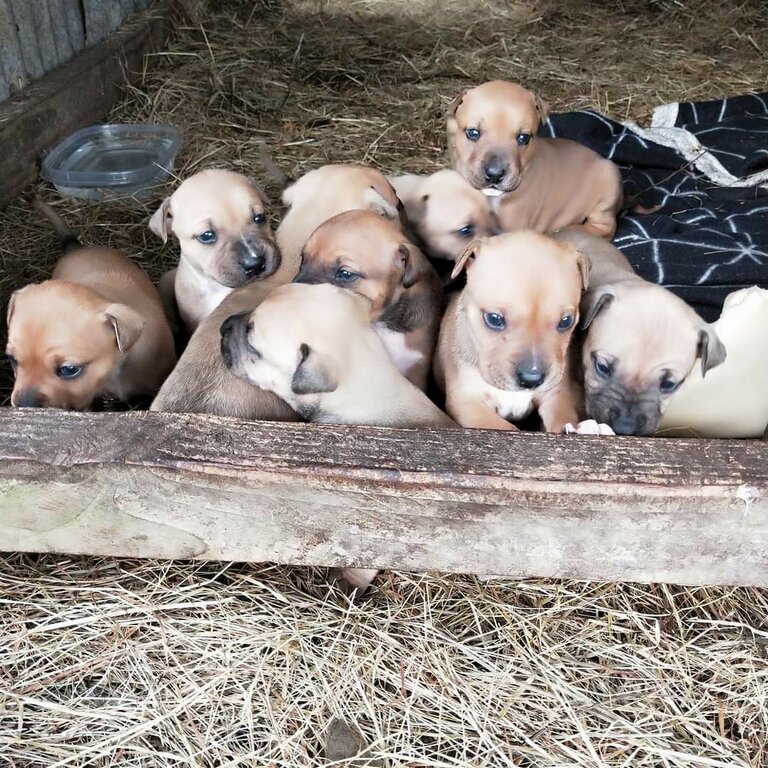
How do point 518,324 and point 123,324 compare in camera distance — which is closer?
point 518,324

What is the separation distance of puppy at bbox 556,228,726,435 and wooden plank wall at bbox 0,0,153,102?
178 inches

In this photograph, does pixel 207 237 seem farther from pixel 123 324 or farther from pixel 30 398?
pixel 30 398

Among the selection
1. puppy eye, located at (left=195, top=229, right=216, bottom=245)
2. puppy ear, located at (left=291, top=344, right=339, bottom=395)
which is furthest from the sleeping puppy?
puppy eye, located at (left=195, top=229, right=216, bottom=245)

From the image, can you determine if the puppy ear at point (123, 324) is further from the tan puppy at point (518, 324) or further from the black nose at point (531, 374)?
the black nose at point (531, 374)

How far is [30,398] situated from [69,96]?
361 centimetres

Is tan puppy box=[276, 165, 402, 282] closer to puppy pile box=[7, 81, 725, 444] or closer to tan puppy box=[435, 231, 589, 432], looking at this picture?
puppy pile box=[7, 81, 725, 444]

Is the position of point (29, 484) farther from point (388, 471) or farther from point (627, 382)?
point (627, 382)

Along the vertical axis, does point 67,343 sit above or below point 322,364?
below

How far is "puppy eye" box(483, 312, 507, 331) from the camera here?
3134 mm

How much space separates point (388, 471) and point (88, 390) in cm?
172

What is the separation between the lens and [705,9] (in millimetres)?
8789

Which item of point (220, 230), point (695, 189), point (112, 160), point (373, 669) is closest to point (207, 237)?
point (220, 230)

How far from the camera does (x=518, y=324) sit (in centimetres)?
307

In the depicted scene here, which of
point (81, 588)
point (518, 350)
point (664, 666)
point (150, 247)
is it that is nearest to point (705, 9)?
point (150, 247)
